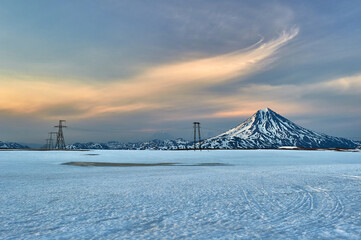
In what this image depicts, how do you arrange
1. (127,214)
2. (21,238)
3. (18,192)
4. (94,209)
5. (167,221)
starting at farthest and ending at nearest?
(18,192) < (94,209) < (127,214) < (167,221) < (21,238)

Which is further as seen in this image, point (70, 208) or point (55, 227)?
point (70, 208)

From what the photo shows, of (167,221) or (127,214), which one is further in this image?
(127,214)

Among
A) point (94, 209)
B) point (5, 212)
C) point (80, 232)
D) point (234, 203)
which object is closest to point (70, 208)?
point (94, 209)

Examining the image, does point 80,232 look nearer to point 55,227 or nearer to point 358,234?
point 55,227

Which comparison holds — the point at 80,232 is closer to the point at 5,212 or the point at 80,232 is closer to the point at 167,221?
the point at 167,221

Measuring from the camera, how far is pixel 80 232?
736 centimetres

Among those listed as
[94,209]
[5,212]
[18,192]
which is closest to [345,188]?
[94,209]

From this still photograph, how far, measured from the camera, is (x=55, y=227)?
7.84 m

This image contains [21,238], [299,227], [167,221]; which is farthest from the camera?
[167,221]

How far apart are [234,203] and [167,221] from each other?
12.4ft

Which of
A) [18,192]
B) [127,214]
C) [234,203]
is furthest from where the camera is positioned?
[18,192]

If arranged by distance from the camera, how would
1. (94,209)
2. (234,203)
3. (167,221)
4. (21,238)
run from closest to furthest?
(21,238)
(167,221)
(94,209)
(234,203)

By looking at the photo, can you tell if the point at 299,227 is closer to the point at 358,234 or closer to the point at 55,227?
the point at 358,234

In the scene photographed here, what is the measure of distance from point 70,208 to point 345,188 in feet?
46.7
